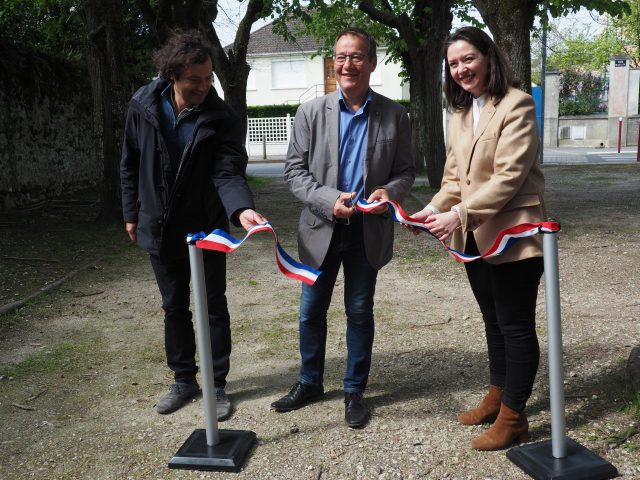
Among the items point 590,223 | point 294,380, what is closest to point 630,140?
point 590,223

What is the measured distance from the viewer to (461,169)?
126 inches

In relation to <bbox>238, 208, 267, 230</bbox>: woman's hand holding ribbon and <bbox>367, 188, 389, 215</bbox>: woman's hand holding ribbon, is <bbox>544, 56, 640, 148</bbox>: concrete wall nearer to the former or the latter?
<bbox>367, 188, 389, 215</bbox>: woman's hand holding ribbon

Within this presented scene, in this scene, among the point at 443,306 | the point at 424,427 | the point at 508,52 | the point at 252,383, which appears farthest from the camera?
the point at 508,52

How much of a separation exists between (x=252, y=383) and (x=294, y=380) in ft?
0.88

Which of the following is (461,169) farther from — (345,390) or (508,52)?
(508,52)

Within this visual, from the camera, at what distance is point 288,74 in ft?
143

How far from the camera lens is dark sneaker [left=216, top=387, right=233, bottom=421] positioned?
12.3ft

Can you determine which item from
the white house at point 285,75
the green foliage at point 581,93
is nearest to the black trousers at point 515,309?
the green foliage at point 581,93

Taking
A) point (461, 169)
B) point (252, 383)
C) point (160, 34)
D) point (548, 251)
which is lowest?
point (252, 383)

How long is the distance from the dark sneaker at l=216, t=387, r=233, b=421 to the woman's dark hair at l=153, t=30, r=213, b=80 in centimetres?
179

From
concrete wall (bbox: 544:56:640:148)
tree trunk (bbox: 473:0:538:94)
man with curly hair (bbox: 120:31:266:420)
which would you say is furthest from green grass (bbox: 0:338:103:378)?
concrete wall (bbox: 544:56:640:148)

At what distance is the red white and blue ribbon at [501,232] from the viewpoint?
2.82m

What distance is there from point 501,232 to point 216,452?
67.0 inches

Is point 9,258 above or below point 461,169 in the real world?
below
